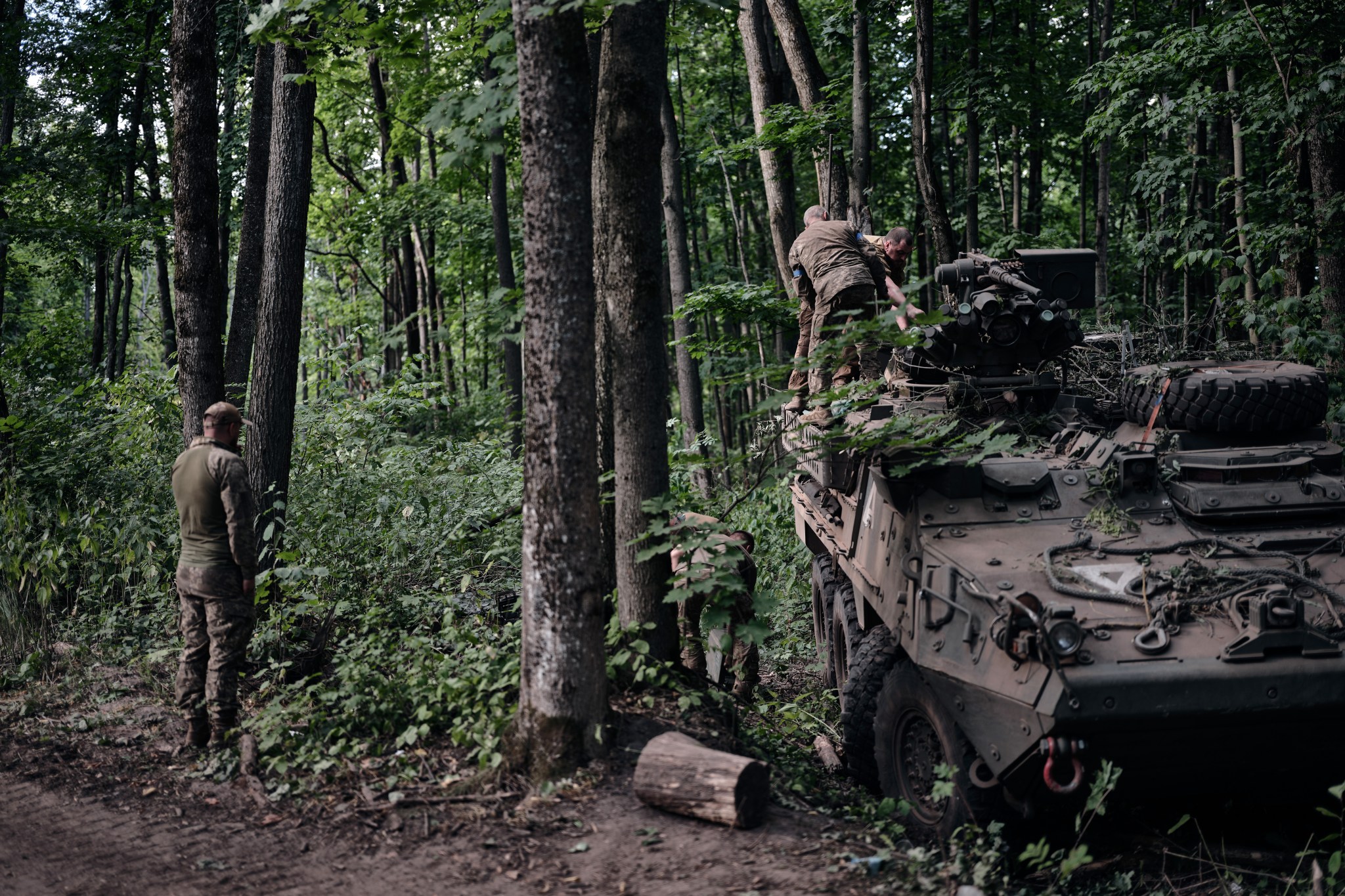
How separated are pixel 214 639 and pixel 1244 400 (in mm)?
6283

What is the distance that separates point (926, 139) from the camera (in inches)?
502

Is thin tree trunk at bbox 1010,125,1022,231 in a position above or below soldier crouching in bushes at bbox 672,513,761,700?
above

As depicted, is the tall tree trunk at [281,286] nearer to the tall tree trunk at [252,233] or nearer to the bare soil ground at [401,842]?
the tall tree trunk at [252,233]

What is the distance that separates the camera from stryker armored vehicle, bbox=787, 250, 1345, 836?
15.5 feet

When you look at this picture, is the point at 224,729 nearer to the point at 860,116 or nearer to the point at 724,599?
the point at 724,599

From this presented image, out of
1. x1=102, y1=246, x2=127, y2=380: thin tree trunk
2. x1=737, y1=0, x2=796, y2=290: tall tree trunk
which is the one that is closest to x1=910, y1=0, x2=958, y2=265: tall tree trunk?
x1=737, y1=0, x2=796, y2=290: tall tree trunk

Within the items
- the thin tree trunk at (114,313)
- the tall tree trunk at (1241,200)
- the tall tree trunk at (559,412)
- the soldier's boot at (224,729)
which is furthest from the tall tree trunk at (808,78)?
the thin tree trunk at (114,313)

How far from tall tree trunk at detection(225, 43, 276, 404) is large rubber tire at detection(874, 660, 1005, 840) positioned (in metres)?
7.48

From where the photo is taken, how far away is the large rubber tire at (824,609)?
902 centimetres

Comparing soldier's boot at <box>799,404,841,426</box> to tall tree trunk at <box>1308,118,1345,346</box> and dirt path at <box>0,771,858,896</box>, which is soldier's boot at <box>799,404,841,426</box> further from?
tall tree trunk at <box>1308,118,1345,346</box>

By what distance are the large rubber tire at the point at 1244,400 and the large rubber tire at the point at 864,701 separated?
2204 mm

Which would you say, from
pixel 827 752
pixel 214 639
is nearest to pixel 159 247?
pixel 214 639

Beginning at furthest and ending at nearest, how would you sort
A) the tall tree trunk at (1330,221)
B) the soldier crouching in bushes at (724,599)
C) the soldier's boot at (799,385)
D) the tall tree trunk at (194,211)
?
the tall tree trunk at (1330,221) < the soldier's boot at (799,385) < the tall tree trunk at (194,211) < the soldier crouching in bushes at (724,599)

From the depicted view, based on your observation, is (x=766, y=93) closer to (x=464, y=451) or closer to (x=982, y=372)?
(x=464, y=451)
